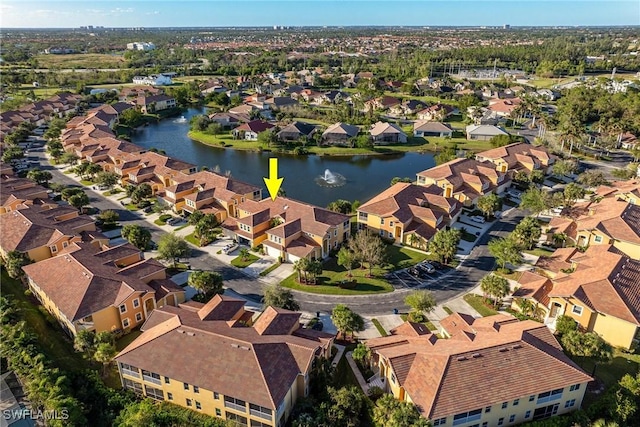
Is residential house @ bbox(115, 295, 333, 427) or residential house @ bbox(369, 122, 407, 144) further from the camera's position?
residential house @ bbox(369, 122, 407, 144)

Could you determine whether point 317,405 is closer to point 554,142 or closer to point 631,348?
point 631,348

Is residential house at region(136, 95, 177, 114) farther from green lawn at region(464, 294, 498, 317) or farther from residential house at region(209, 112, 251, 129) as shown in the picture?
green lawn at region(464, 294, 498, 317)

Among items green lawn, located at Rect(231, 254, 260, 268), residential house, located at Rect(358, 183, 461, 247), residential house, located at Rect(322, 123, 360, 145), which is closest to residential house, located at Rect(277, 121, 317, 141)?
residential house, located at Rect(322, 123, 360, 145)

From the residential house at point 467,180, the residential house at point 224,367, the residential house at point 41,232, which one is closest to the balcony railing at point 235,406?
the residential house at point 224,367

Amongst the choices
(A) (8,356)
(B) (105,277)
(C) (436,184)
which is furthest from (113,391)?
(C) (436,184)

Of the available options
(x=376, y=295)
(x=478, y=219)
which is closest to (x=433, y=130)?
(x=478, y=219)

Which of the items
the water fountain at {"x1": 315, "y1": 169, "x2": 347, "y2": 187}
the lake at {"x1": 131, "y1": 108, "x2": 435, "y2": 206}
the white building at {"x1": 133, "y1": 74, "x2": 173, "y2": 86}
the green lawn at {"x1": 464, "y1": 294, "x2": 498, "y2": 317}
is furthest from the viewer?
the white building at {"x1": 133, "y1": 74, "x2": 173, "y2": 86}
